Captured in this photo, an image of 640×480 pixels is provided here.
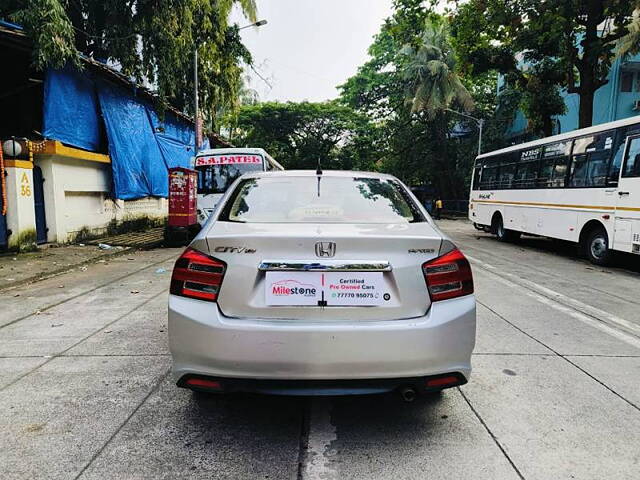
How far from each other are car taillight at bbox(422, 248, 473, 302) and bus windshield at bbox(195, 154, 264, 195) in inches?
514

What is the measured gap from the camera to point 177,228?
1252cm

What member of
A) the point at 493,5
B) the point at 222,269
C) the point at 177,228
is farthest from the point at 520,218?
the point at 222,269

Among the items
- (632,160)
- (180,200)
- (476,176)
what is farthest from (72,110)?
(476,176)

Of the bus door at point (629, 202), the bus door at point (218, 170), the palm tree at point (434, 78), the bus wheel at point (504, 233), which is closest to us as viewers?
the bus door at point (629, 202)

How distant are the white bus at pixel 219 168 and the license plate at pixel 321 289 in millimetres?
13028

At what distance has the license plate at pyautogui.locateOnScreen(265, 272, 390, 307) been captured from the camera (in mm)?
2367

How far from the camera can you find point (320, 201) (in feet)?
10.3

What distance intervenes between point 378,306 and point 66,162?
11784 millimetres

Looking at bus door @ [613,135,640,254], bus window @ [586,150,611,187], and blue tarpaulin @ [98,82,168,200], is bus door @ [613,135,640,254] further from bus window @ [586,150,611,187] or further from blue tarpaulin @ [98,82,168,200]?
blue tarpaulin @ [98,82,168,200]

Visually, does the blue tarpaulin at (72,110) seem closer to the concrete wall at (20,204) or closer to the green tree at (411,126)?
the concrete wall at (20,204)

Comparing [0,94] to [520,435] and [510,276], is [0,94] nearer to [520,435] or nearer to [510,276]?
[510,276]

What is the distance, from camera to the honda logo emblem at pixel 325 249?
2398 mm

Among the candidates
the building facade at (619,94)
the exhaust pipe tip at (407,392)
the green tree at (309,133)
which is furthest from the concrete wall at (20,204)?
the green tree at (309,133)

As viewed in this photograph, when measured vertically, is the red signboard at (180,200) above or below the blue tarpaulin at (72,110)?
below
